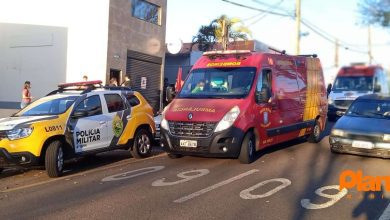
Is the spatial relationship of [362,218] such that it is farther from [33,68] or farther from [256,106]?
[33,68]

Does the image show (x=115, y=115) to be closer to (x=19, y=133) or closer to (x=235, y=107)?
(x=19, y=133)

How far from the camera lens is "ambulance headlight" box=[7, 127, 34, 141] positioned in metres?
7.81

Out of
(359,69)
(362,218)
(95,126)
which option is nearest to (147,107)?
(95,126)

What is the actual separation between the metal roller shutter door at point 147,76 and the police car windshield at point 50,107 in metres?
12.2

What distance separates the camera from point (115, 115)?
9.73m

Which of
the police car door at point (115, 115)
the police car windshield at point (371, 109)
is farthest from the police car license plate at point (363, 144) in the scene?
the police car door at point (115, 115)

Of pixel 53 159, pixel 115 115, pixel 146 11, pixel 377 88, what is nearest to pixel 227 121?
pixel 115 115

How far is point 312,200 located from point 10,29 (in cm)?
1867

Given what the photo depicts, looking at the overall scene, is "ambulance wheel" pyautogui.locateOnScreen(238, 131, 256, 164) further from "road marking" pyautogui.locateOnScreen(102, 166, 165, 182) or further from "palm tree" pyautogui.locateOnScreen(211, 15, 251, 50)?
"palm tree" pyautogui.locateOnScreen(211, 15, 251, 50)

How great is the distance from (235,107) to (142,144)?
2.67 m

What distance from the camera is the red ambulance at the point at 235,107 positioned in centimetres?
883

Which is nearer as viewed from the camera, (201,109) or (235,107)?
(235,107)

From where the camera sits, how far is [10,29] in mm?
21250

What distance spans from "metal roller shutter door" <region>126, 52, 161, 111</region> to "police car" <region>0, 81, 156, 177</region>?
36.7 feet
